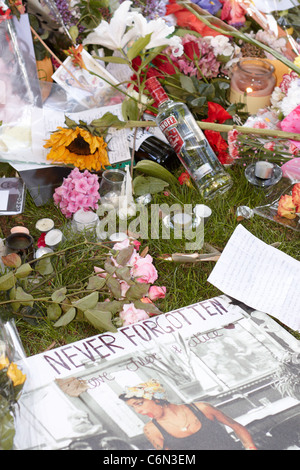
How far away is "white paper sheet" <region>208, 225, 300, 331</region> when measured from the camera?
3.51 feet

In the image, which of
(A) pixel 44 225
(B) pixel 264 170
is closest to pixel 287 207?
(B) pixel 264 170

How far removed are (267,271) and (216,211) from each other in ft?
0.77

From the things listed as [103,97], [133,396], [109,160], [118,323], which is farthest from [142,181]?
[133,396]

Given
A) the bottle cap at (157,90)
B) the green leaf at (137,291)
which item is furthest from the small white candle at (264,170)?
the green leaf at (137,291)

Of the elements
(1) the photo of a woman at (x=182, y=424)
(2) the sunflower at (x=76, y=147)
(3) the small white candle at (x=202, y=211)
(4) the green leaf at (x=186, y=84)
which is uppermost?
(4) the green leaf at (x=186, y=84)

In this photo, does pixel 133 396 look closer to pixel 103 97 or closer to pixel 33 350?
pixel 33 350

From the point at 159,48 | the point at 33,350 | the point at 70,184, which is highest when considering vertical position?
the point at 159,48

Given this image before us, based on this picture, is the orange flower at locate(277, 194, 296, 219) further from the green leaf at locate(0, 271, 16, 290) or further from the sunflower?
the green leaf at locate(0, 271, 16, 290)

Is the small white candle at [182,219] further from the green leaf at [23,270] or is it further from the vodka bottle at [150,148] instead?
the green leaf at [23,270]

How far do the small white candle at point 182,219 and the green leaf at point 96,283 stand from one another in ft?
0.97

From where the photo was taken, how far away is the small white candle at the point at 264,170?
4.36 feet

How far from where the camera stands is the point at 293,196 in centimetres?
123

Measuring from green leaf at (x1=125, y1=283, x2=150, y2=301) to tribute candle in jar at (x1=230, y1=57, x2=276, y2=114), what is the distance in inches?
30.4

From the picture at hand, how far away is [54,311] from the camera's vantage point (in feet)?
3.31
